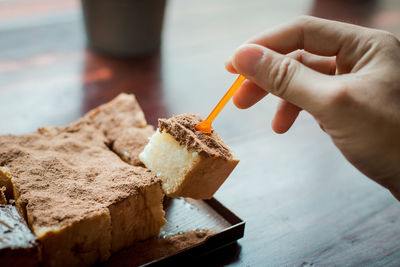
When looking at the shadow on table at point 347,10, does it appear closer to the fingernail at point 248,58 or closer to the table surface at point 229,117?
the table surface at point 229,117

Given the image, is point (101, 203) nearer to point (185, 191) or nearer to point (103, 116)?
point (185, 191)

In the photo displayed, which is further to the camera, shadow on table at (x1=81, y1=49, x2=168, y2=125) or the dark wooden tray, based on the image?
shadow on table at (x1=81, y1=49, x2=168, y2=125)

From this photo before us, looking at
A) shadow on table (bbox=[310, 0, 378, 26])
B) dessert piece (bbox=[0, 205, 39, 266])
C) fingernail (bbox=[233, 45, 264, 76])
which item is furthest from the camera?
shadow on table (bbox=[310, 0, 378, 26])

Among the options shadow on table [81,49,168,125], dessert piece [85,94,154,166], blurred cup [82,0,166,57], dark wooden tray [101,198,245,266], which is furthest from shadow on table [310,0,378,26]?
dark wooden tray [101,198,245,266]

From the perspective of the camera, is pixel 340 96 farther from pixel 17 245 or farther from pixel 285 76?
pixel 17 245

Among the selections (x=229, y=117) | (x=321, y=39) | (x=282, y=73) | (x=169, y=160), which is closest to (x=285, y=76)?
(x=282, y=73)

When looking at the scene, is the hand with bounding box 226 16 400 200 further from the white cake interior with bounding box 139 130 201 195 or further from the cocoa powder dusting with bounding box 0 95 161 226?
the cocoa powder dusting with bounding box 0 95 161 226

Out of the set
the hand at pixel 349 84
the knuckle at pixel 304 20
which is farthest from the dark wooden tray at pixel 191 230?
the knuckle at pixel 304 20
